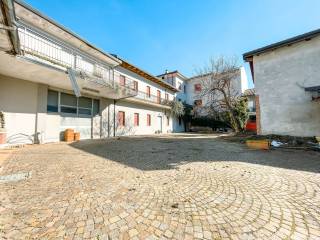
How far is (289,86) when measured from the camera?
10.3 metres

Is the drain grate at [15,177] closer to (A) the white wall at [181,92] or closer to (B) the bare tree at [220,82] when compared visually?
(B) the bare tree at [220,82]

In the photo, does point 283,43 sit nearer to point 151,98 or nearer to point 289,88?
point 289,88

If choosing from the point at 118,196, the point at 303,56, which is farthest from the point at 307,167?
the point at 303,56

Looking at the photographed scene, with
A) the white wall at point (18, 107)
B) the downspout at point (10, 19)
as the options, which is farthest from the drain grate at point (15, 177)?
the white wall at point (18, 107)

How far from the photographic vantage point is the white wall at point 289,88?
9.60 meters

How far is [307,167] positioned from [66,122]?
1341 cm

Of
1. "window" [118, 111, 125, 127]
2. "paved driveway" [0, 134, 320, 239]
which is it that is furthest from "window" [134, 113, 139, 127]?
"paved driveway" [0, 134, 320, 239]

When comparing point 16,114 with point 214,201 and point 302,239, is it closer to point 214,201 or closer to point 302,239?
point 214,201

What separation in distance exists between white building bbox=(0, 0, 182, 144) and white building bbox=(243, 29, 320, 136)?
34.6 feet

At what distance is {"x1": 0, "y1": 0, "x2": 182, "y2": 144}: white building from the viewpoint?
315 inches

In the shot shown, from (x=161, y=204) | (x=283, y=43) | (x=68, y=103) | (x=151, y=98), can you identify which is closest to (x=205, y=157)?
(x=161, y=204)

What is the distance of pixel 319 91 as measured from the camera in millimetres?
8945

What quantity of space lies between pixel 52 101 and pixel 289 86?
619 inches

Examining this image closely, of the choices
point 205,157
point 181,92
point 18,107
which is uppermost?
point 181,92
